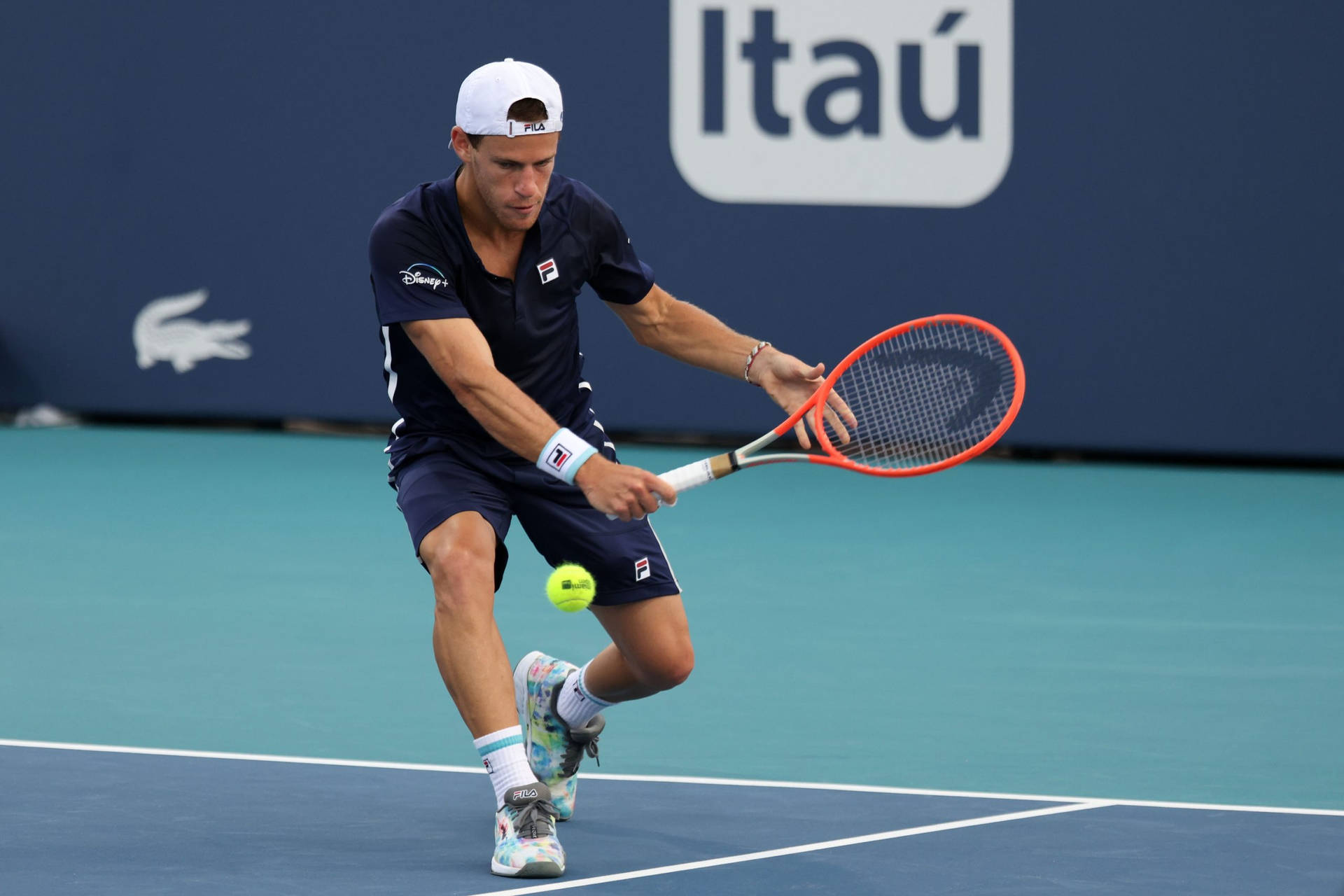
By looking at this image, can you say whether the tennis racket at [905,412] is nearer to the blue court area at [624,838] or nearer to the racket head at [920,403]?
the racket head at [920,403]

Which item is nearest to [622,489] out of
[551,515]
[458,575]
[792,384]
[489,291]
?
[458,575]

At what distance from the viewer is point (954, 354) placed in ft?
19.0

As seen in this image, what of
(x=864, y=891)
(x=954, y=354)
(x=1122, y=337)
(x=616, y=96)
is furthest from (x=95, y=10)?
(x=864, y=891)

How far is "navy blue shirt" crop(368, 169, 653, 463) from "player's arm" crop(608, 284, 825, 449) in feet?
0.30

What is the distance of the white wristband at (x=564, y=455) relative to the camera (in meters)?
3.94

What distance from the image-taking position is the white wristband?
12.9 feet

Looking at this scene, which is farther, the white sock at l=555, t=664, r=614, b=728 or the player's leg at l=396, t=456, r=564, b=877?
the white sock at l=555, t=664, r=614, b=728

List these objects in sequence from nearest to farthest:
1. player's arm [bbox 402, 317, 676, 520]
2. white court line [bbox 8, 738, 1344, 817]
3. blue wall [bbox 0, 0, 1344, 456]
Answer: player's arm [bbox 402, 317, 676, 520] < white court line [bbox 8, 738, 1344, 817] < blue wall [bbox 0, 0, 1344, 456]

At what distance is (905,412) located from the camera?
18.3 feet

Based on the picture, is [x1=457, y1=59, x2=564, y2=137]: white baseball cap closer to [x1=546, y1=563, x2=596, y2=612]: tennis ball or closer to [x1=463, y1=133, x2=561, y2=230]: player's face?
[x1=463, y1=133, x2=561, y2=230]: player's face

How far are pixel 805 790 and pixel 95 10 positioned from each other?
6.57 m

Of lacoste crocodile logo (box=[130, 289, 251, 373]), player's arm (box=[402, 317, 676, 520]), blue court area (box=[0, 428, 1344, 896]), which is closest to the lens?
player's arm (box=[402, 317, 676, 520])

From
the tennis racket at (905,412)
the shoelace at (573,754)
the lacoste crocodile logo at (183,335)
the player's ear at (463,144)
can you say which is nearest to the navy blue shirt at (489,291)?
the player's ear at (463,144)

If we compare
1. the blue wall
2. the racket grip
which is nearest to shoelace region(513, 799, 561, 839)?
the racket grip
